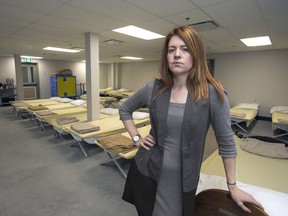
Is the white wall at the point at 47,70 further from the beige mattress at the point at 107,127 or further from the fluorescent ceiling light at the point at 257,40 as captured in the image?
the fluorescent ceiling light at the point at 257,40

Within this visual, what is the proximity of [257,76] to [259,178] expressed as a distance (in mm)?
5030

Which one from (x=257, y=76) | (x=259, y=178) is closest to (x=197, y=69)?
(x=259, y=178)

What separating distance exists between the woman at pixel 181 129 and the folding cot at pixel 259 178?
2.00 ft

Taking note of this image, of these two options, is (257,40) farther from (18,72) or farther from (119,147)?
(18,72)

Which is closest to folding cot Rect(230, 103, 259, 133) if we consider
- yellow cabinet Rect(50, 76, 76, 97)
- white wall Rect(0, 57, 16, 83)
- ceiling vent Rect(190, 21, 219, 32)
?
ceiling vent Rect(190, 21, 219, 32)

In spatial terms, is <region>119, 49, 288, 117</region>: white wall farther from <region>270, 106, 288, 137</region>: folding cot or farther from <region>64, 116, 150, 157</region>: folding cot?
<region>64, 116, 150, 157</region>: folding cot

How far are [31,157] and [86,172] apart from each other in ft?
3.61

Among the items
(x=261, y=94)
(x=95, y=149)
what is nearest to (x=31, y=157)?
(x=95, y=149)

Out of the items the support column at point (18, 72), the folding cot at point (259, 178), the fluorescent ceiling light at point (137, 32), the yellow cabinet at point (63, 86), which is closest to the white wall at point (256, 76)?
the fluorescent ceiling light at point (137, 32)

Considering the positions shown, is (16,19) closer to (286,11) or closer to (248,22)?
(248,22)

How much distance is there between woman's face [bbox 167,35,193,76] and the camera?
2.52ft

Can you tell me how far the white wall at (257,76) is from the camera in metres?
5.33

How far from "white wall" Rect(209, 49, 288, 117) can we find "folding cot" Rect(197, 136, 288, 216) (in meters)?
4.29

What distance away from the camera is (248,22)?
271 centimetres
